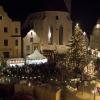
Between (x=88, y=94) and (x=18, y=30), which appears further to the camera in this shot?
(x=18, y=30)

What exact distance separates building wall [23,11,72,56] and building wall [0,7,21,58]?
Result: 15.8 feet

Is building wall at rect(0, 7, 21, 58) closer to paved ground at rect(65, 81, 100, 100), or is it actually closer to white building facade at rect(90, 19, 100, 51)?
white building facade at rect(90, 19, 100, 51)

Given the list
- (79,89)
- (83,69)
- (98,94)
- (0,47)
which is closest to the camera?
Answer: (98,94)

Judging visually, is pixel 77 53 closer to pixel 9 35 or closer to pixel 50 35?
pixel 9 35

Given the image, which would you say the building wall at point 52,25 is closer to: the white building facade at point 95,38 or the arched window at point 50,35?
the arched window at point 50,35

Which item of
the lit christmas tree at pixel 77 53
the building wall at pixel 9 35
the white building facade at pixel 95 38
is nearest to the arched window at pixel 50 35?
the building wall at pixel 9 35

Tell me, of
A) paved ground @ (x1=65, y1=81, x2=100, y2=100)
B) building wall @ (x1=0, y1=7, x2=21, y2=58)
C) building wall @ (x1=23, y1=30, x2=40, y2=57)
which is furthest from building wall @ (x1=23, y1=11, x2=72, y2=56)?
paved ground @ (x1=65, y1=81, x2=100, y2=100)

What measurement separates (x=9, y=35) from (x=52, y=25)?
8.04m

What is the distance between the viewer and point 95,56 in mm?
32875

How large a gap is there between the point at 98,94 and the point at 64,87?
2.19 metres

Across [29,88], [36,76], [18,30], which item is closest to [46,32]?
[18,30]

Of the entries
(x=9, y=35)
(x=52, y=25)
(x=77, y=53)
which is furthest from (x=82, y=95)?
(x=52, y=25)

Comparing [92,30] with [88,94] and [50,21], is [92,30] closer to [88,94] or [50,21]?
[50,21]

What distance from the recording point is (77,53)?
26984 millimetres
